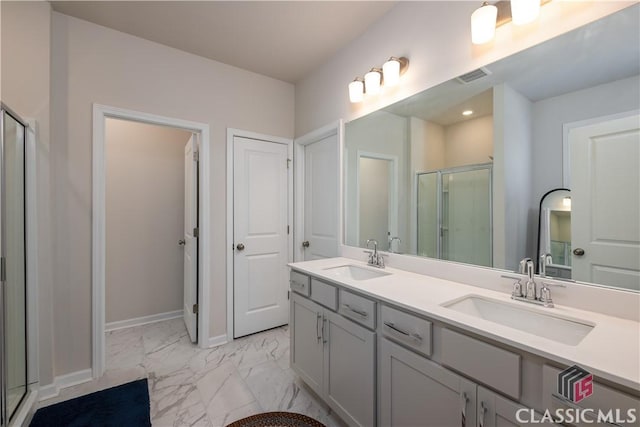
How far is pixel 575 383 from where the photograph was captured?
2.44ft

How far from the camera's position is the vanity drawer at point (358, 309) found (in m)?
1.36

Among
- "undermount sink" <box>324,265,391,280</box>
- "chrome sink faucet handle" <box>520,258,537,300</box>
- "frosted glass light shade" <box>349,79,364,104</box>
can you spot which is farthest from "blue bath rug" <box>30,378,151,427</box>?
"frosted glass light shade" <box>349,79,364,104</box>

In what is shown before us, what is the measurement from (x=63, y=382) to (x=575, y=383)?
2.92 m

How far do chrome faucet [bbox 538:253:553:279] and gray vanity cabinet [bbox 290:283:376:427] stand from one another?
817mm

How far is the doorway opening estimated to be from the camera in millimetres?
2594

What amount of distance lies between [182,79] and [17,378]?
241 centimetres

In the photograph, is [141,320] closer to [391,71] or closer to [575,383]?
[391,71]

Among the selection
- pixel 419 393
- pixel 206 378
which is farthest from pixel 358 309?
pixel 206 378

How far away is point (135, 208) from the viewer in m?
3.11

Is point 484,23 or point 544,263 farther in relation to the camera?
point 484,23

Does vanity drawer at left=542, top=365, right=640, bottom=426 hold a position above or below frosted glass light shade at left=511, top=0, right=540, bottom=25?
below

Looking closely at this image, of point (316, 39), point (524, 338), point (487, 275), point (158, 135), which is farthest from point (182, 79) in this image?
point (524, 338)

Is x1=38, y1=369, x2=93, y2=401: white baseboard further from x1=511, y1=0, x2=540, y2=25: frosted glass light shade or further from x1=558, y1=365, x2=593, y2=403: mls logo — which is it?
x1=511, y1=0, x2=540, y2=25: frosted glass light shade

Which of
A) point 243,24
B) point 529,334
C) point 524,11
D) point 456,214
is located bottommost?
point 529,334
